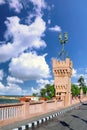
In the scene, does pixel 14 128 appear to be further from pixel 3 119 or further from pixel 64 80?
pixel 64 80

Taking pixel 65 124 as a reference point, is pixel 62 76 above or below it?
above

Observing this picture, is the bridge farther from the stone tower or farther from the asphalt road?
the stone tower

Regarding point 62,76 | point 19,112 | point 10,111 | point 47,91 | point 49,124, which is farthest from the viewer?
point 47,91

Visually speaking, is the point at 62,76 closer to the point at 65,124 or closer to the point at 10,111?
the point at 65,124

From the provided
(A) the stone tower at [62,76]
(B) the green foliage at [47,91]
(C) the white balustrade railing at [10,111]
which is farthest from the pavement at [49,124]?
(B) the green foliage at [47,91]

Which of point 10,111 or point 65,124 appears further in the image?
point 65,124

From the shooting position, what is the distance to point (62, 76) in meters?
37.6

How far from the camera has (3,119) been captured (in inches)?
508

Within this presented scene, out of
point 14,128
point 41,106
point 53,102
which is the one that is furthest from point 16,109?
point 53,102

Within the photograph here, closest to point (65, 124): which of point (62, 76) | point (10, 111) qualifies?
point (10, 111)

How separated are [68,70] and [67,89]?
2596 millimetres

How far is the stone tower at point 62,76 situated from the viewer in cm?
3712

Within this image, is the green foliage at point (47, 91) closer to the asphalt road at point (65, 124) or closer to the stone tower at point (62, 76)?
the stone tower at point (62, 76)

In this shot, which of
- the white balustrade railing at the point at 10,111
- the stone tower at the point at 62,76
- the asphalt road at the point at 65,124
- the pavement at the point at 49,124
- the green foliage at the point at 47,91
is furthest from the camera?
the green foliage at the point at 47,91
